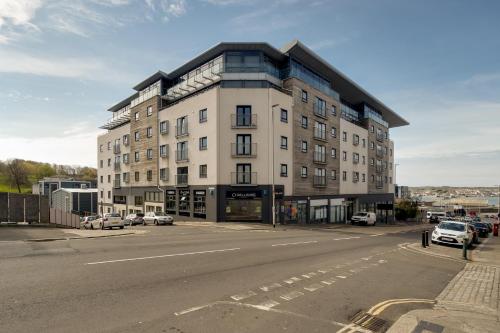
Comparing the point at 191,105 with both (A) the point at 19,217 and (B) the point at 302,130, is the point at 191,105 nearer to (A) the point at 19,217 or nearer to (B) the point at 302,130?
(B) the point at 302,130

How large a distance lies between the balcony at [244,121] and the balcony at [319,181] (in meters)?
11.4

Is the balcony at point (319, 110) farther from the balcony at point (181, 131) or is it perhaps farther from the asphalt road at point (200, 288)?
the asphalt road at point (200, 288)

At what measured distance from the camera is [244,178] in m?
31.0

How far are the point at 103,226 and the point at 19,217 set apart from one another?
581 centimetres

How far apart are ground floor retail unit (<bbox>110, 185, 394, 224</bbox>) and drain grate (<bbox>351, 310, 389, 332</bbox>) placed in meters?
24.5

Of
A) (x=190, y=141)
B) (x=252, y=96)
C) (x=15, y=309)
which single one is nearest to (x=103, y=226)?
(x=190, y=141)

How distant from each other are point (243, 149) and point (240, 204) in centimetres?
570

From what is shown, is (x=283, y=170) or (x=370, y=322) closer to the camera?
(x=370, y=322)

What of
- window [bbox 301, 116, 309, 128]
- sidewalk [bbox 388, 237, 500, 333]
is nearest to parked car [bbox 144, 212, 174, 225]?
window [bbox 301, 116, 309, 128]

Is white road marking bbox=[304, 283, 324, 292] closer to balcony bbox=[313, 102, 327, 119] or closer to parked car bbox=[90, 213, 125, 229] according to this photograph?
parked car bbox=[90, 213, 125, 229]

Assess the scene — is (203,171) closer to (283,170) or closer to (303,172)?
(283,170)

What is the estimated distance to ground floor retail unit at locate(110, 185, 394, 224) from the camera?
101 feet

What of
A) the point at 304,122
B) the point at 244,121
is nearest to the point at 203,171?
the point at 244,121

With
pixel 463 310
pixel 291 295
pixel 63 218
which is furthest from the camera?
pixel 63 218
